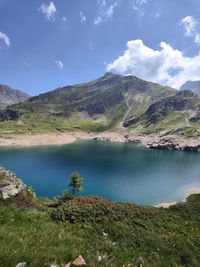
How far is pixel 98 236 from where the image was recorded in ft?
61.4

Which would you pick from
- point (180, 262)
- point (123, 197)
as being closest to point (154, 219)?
point (180, 262)

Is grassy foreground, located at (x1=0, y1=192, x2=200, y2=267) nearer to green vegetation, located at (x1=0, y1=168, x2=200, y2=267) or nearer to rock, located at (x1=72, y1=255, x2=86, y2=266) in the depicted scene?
green vegetation, located at (x1=0, y1=168, x2=200, y2=267)

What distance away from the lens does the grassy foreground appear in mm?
12000

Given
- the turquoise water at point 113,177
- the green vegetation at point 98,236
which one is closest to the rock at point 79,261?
the green vegetation at point 98,236

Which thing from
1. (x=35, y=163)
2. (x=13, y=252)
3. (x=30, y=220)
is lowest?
(x=35, y=163)

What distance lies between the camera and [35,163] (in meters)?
148

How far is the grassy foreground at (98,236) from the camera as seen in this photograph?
12000mm

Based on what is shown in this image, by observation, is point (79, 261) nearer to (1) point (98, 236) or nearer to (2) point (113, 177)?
(1) point (98, 236)

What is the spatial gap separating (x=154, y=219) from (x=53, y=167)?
113 metres

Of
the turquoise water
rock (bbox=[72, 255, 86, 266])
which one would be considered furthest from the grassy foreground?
the turquoise water

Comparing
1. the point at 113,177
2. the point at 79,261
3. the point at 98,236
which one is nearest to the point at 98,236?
the point at 98,236

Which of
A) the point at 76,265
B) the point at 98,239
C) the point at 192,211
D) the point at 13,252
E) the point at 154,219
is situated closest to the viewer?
the point at 13,252

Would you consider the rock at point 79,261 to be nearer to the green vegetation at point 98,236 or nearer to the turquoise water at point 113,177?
the green vegetation at point 98,236

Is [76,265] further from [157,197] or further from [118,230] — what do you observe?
[157,197]
